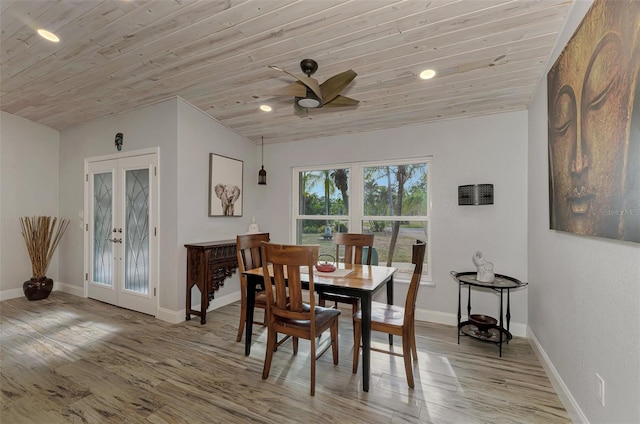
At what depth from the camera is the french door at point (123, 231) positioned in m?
3.72

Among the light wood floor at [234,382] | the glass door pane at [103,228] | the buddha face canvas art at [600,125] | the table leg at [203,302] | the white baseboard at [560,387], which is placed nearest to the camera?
the buddha face canvas art at [600,125]

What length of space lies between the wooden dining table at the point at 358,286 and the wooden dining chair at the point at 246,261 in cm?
19

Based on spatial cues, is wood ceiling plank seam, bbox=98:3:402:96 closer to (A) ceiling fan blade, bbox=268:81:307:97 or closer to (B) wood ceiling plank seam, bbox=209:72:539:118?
(A) ceiling fan blade, bbox=268:81:307:97

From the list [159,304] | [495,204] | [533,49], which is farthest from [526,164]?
[159,304]

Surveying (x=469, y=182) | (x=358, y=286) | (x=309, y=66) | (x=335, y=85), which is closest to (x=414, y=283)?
(x=358, y=286)

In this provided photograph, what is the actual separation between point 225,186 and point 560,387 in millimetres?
4057

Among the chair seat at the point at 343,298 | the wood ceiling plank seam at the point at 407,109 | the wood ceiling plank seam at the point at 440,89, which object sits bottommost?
the chair seat at the point at 343,298

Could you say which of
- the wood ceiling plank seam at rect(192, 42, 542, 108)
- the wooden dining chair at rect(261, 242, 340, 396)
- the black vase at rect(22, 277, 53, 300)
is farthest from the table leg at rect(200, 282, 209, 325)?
the black vase at rect(22, 277, 53, 300)

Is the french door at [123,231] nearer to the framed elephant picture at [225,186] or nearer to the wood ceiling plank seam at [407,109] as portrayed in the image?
the framed elephant picture at [225,186]

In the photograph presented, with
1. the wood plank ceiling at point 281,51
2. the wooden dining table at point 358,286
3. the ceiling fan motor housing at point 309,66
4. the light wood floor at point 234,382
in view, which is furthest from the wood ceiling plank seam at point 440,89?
the light wood floor at point 234,382

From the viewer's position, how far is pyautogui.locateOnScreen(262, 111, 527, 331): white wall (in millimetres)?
3125

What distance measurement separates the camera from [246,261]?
303 centimetres

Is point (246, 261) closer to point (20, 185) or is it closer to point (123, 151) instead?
point (123, 151)

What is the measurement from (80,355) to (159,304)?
99 centimetres
